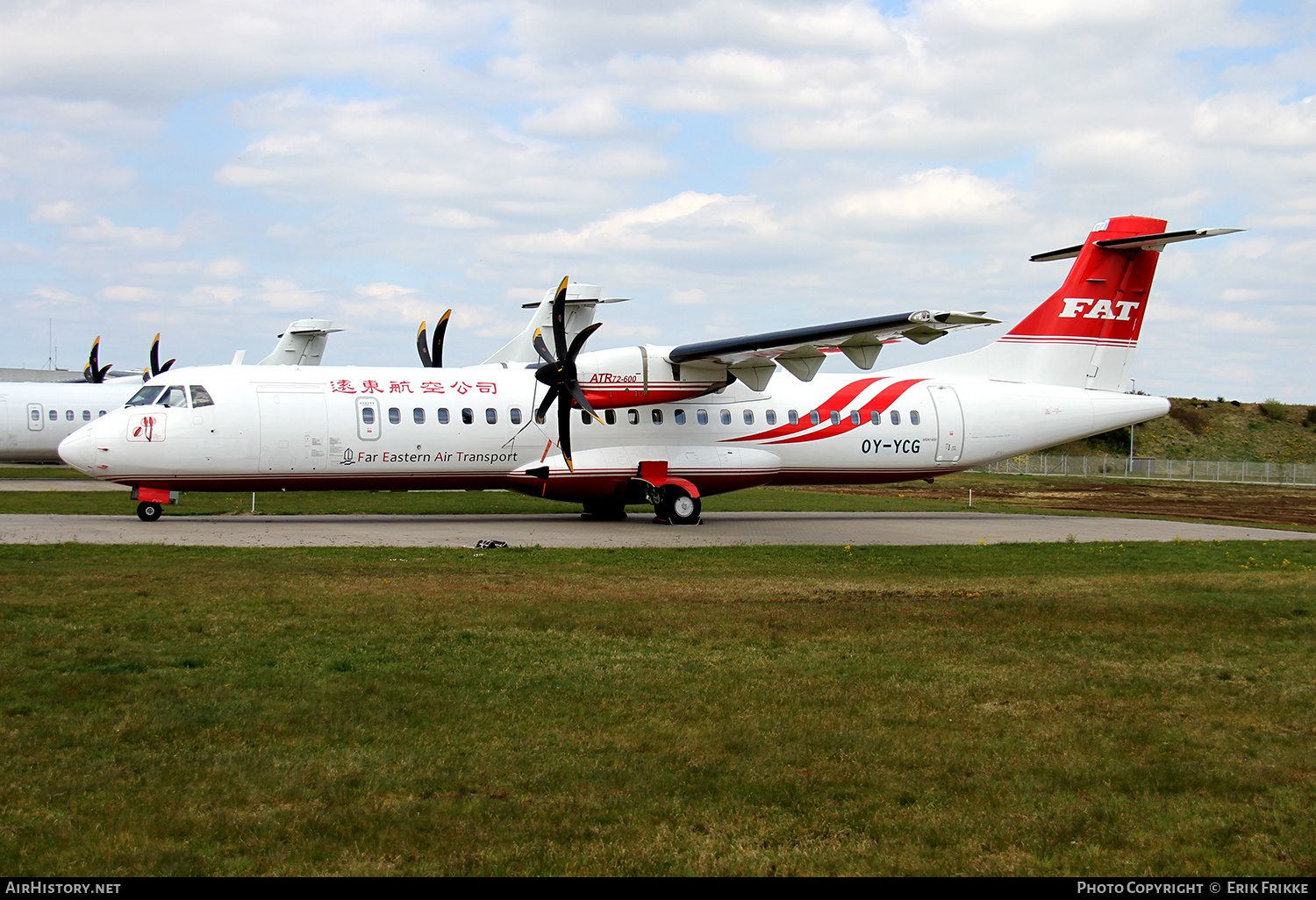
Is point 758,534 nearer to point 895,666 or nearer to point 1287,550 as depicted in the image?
point 1287,550

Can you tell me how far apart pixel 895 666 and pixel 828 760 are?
9.07 feet

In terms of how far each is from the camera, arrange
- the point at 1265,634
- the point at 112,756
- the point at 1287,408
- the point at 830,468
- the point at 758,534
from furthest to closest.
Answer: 1. the point at 1287,408
2. the point at 830,468
3. the point at 758,534
4. the point at 1265,634
5. the point at 112,756

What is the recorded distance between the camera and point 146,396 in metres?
21.5

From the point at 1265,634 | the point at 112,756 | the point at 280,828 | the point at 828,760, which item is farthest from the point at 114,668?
the point at 1265,634

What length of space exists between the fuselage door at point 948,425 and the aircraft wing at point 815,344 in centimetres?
439

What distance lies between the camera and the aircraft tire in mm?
24173

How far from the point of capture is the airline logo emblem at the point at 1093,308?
1058 inches

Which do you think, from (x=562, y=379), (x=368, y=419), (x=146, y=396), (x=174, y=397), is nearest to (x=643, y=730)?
(x=562, y=379)

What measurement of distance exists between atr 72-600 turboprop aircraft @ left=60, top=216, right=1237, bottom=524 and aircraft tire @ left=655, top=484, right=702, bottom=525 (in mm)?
44

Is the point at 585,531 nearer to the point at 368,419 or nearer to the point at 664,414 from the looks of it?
the point at 664,414

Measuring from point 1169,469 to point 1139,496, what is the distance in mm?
21754

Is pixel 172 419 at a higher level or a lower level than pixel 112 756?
higher

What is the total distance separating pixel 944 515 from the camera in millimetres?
29609

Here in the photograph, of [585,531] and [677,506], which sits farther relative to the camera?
[677,506]
